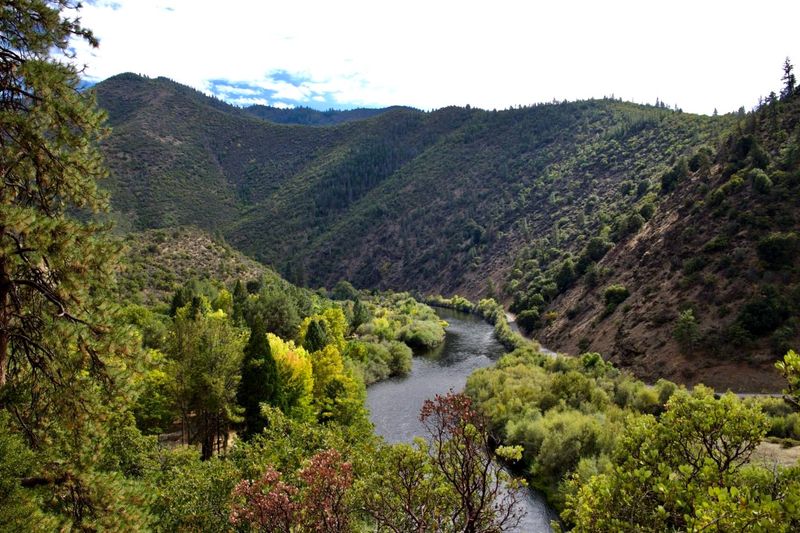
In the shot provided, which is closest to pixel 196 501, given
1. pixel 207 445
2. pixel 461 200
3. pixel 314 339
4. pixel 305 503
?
pixel 305 503

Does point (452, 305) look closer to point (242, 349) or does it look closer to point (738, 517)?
point (242, 349)

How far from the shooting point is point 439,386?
187 feet

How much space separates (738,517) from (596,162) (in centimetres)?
14223

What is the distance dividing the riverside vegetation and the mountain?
2.32 m

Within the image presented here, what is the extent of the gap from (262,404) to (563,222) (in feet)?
345

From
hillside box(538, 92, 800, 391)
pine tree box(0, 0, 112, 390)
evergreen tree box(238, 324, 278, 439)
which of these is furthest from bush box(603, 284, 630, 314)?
pine tree box(0, 0, 112, 390)

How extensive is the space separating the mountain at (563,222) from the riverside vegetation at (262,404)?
2.32 metres

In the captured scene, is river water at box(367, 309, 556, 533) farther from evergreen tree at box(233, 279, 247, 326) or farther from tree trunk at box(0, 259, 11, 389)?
tree trunk at box(0, 259, 11, 389)

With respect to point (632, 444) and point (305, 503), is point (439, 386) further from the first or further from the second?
point (305, 503)

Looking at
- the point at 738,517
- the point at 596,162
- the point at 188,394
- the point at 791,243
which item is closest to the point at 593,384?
the point at 791,243

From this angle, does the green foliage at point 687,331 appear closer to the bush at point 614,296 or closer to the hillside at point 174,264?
the bush at point 614,296

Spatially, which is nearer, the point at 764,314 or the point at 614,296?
the point at 764,314

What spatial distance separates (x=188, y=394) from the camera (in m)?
30.9

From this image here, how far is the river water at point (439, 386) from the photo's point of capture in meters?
31.0
